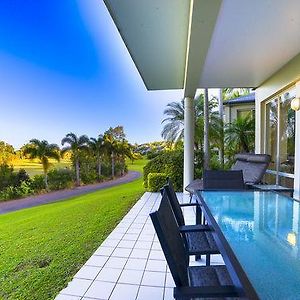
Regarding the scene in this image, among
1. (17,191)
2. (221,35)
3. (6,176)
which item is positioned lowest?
(17,191)

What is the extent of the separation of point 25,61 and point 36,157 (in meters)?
5.69

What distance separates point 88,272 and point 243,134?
21.4 feet

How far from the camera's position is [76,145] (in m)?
16.8

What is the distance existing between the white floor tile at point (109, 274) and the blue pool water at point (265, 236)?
43.7 inches

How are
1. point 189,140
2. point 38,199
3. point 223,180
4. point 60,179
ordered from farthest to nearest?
point 60,179
point 38,199
point 189,140
point 223,180

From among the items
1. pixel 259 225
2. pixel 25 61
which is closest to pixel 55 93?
pixel 25 61

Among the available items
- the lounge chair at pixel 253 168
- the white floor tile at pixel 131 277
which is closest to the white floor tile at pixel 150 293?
the white floor tile at pixel 131 277

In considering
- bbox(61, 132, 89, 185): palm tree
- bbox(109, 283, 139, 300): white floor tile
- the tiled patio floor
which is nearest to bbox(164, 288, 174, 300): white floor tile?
the tiled patio floor

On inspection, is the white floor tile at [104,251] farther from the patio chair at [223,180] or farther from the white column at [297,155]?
the white column at [297,155]

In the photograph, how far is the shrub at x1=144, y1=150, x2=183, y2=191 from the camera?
7602 mm

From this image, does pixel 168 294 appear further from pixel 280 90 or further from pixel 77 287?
pixel 280 90

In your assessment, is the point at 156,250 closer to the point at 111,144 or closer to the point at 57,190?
the point at 57,190

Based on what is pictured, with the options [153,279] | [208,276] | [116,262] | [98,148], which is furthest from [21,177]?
[208,276]

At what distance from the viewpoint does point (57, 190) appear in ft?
51.9
